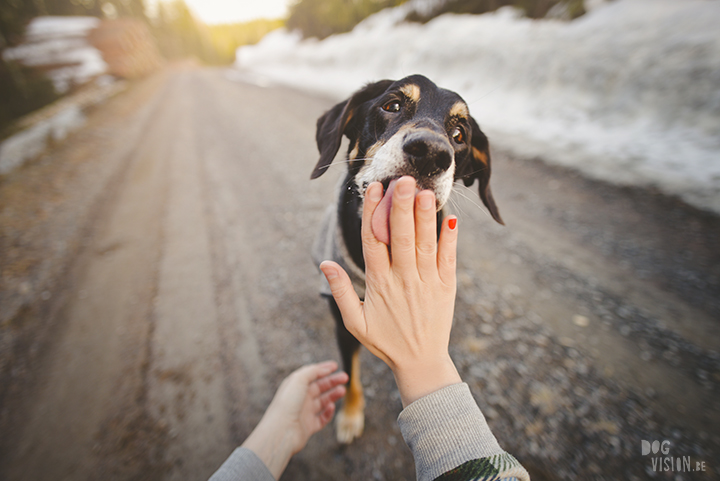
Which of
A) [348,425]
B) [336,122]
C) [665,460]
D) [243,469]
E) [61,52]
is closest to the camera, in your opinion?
[243,469]

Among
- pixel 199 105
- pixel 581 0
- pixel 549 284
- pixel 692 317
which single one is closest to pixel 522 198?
pixel 549 284

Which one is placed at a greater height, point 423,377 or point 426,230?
point 426,230

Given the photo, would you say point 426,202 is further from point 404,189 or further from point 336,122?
point 336,122

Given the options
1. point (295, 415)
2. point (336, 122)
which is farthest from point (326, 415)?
point (336, 122)

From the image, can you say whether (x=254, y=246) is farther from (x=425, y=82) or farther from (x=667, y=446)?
(x=667, y=446)

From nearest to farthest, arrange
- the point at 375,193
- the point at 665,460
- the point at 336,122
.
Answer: the point at 375,193 → the point at 665,460 → the point at 336,122

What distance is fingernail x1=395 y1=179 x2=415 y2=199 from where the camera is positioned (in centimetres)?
92

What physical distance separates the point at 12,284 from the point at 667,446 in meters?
6.20

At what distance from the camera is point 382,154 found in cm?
129

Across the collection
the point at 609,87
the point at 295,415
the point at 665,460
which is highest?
the point at 609,87

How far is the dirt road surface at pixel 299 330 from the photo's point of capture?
5.95 feet

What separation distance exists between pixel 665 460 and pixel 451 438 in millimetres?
1964

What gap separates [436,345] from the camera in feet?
3.41

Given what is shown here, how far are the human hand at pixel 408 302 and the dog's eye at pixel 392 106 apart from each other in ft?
3.22
